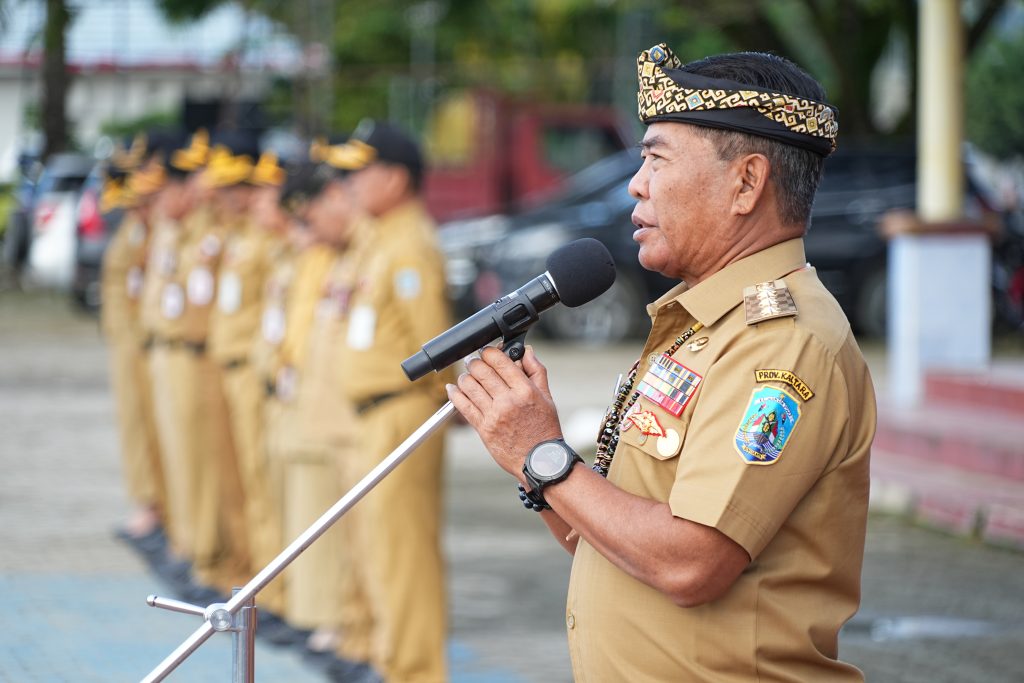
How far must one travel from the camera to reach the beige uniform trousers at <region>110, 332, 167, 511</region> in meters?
9.15

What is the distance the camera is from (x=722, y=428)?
95.2 inches

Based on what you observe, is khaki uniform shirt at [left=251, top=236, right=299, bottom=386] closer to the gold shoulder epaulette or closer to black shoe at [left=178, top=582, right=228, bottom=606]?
black shoe at [left=178, top=582, right=228, bottom=606]

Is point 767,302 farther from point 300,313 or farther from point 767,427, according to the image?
point 300,313

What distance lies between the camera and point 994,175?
20109 millimetres

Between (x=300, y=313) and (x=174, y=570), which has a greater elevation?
(x=300, y=313)

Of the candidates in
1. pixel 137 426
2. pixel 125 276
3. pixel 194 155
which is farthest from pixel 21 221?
pixel 194 155

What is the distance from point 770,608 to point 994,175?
61.1 feet

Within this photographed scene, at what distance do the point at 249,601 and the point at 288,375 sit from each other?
14.1ft

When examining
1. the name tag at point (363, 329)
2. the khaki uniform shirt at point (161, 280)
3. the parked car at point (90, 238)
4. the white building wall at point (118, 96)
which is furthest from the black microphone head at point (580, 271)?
the white building wall at point (118, 96)

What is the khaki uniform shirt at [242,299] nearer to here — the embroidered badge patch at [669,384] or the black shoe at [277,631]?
the black shoe at [277,631]

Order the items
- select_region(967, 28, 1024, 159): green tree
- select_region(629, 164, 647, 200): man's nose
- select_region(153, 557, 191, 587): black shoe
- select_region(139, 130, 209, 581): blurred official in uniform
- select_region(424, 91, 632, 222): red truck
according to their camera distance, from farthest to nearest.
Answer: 1. select_region(424, 91, 632, 222): red truck
2. select_region(967, 28, 1024, 159): green tree
3. select_region(139, 130, 209, 581): blurred official in uniform
4. select_region(153, 557, 191, 587): black shoe
5. select_region(629, 164, 647, 200): man's nose

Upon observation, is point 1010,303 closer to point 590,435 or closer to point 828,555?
point 590,435

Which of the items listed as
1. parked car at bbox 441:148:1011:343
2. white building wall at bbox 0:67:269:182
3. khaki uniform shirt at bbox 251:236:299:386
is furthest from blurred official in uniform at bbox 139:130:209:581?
white building wall at bbox 0:67:269:182

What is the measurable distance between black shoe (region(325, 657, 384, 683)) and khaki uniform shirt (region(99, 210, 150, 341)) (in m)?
3.68
